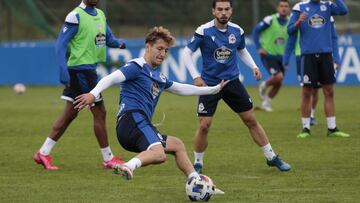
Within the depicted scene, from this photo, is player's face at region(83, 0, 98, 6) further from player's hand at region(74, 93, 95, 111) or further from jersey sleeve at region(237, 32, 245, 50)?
player's hand at region(74, 93, 95, 111)

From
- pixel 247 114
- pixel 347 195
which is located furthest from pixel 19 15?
pixel 347 195

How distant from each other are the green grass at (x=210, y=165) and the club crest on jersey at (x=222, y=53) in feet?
4.49

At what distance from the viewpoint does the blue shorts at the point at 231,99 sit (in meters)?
11.2

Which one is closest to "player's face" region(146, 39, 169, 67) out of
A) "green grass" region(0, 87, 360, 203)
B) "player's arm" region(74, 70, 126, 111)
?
"player's arm" region(74, 70, 126, 111)

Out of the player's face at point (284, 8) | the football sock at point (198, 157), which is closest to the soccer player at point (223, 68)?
the football sock at point (198, 157)

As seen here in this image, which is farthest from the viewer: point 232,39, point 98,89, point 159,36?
point 232,39

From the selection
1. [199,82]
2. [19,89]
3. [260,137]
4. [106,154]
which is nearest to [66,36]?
[106,154]

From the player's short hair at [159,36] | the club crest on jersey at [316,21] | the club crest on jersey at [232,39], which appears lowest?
the club crest on jersey at [316,21]

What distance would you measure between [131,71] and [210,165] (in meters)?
2.98

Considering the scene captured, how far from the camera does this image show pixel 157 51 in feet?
30.8

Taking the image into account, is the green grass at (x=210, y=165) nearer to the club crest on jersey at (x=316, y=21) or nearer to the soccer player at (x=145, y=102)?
the soccer player at (x=145, y=102)

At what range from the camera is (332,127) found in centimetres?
1472

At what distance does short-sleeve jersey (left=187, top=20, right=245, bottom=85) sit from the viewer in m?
11.2

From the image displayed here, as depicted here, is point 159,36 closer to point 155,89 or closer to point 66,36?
point 155,89
